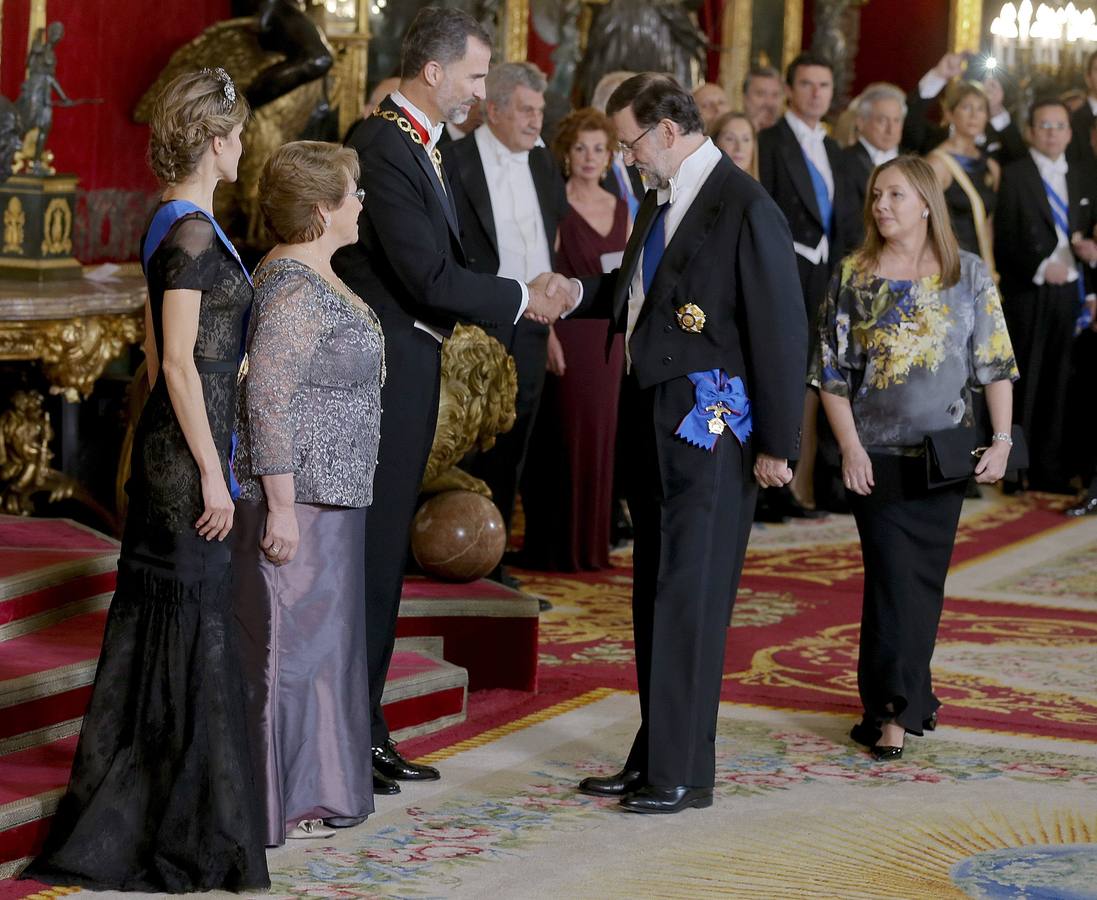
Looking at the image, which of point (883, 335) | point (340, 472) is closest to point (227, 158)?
point (340, 472)

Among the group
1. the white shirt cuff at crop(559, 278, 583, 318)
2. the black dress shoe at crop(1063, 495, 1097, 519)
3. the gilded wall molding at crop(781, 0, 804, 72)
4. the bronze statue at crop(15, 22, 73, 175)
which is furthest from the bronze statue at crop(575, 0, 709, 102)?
the white shirt cuff at crop(559, 278, 583, 318)

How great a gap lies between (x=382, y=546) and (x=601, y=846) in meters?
0.88

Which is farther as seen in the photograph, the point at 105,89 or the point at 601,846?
the point at 105,89

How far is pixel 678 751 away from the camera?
14.8 feet

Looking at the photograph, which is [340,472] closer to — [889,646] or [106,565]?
[106,565]

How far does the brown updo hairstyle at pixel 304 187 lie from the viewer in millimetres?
4070

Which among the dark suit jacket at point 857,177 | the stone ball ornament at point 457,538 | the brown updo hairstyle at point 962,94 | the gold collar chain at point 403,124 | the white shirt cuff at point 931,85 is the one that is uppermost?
the white shirt cuff at point 931,85

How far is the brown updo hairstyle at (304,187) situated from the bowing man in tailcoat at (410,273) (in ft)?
1.04

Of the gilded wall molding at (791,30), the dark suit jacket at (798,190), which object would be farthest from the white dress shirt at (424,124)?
the gilded wall molding at (791,30)

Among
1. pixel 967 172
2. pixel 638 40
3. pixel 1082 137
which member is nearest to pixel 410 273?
pixel 967 172

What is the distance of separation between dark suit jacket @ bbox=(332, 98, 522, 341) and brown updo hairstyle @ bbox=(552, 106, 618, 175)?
10.0 feet

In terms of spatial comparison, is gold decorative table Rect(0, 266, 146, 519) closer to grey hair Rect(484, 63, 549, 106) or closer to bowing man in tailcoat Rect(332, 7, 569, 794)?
grey hair Rect(484, 63, 549, 106)

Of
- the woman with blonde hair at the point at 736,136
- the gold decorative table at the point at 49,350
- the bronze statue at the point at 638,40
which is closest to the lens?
the gold decorative table at the point at 49,350

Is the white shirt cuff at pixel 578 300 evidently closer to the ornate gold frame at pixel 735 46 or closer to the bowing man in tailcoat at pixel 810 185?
the bowing man in tailcoat at pixel 810 185
